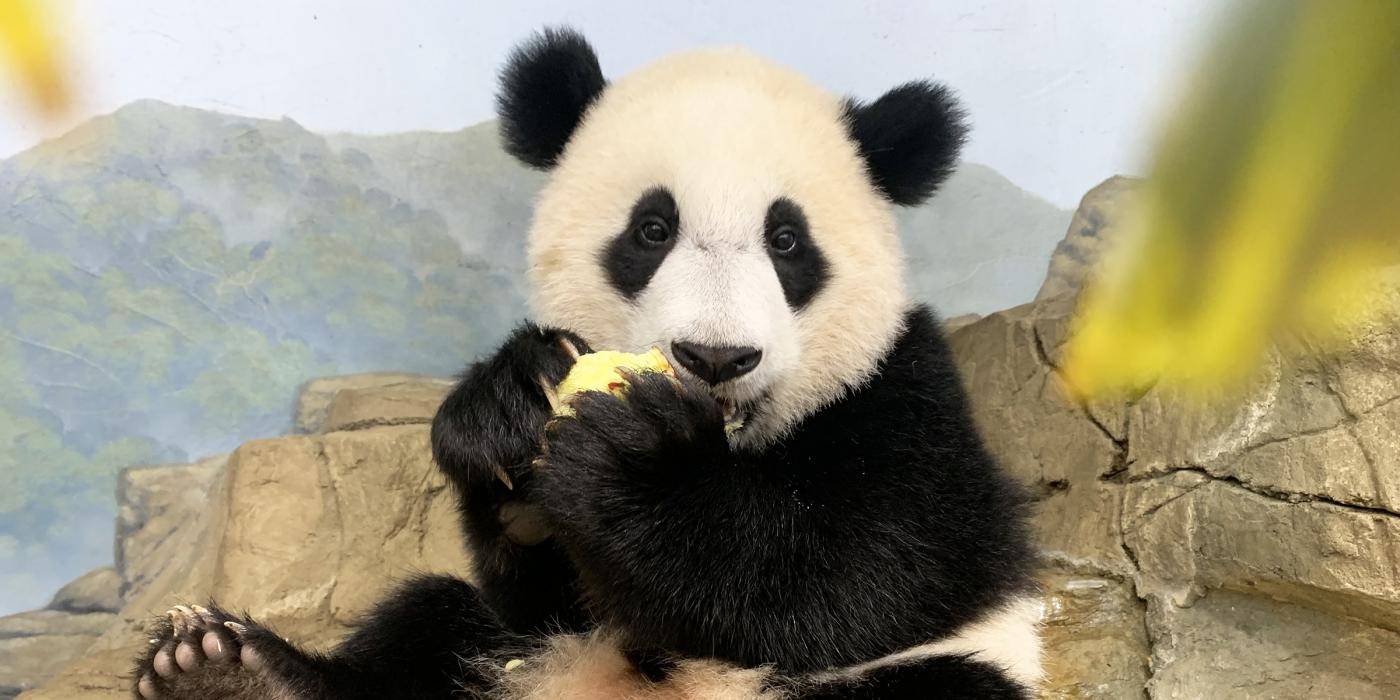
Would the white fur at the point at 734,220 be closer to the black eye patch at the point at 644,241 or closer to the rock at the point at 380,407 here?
the black eye patch at the point at 644,241

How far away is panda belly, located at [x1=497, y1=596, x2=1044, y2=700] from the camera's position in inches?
70.7

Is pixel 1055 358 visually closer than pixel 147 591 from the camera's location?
Yes

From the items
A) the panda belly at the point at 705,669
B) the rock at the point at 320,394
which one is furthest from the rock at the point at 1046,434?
the rock at the point at 320,394

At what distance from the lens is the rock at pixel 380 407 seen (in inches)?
166

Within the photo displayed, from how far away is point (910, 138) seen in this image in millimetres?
2287

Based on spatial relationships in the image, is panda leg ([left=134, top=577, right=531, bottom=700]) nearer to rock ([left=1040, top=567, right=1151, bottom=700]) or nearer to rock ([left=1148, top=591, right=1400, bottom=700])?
rock ([left=1040, top=567, right=1151, bottom=700])

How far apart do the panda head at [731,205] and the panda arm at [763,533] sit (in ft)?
0.57

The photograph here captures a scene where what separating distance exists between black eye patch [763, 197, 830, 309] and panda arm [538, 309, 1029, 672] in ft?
1.08

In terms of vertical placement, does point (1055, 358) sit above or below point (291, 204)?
below

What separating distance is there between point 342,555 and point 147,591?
1.02 m

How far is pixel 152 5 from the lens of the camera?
3904 mm

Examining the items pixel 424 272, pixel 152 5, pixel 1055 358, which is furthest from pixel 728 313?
pixel 152 5

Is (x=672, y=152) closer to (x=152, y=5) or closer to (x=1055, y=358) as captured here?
(x=1055, y=358)

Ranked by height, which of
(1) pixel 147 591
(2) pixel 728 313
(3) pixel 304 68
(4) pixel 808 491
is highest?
(3) pixel 304 68
